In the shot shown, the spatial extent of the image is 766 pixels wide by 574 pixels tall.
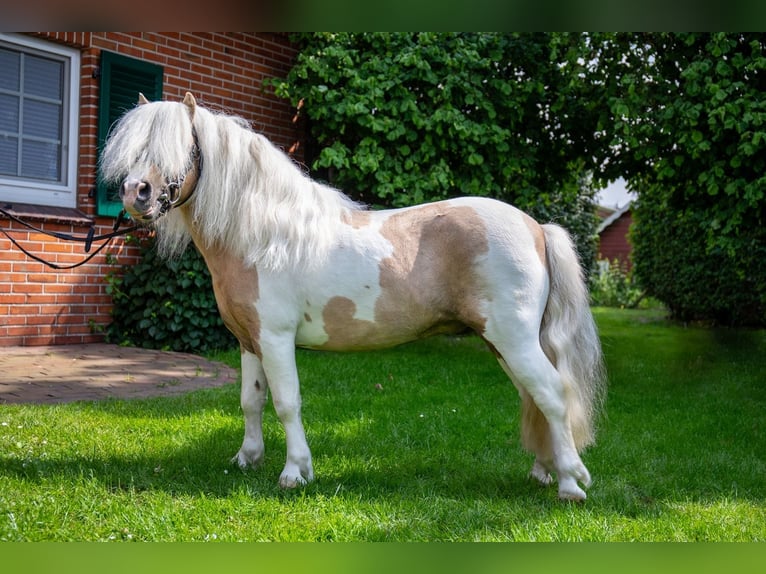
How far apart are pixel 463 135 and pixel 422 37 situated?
1.16 m

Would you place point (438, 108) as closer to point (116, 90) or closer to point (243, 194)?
point (116, 90)

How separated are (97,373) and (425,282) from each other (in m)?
3.77

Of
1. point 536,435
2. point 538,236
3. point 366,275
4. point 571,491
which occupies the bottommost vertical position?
point 571,491

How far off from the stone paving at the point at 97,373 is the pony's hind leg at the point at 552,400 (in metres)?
3.14

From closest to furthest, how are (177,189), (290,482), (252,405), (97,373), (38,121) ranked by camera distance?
(177,189), (290,482), (252,405), (97,373), (38,121)

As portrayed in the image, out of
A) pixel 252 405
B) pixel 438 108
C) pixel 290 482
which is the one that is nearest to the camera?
pixel 290 482

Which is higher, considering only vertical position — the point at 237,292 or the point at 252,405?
the point at 237,292

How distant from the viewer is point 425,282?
3.44 metres

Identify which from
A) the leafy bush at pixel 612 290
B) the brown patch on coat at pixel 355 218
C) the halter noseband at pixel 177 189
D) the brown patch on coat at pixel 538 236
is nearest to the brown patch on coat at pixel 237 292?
the halter noseband at pixel 177 189

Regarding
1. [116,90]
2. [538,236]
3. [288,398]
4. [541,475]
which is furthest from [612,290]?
[288,398]

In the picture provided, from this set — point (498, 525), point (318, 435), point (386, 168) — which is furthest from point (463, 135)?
point (498, 525)

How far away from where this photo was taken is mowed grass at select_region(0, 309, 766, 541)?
2.96 m

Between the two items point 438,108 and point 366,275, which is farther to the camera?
point 438,108
